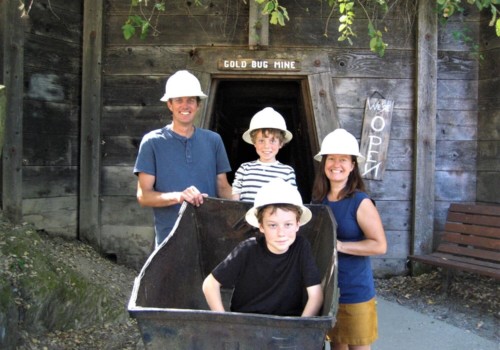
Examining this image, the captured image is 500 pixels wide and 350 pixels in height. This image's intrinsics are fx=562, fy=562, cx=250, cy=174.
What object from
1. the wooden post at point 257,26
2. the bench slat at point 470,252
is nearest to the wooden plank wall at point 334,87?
the wooden post at point 257,26

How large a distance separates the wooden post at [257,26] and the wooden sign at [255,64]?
0.18 m

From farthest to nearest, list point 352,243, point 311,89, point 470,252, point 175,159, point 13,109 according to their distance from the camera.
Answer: point 311,89, point 470,252, point 13,109, point 175,159, point 352,243

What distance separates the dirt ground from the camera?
4277 mm

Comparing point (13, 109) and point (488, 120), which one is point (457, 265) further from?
point (13, 109)

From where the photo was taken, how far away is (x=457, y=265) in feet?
17.0

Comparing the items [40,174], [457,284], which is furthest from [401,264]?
[40,174]

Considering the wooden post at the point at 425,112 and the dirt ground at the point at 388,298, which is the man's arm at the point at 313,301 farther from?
the wooden post at the point at 425,112

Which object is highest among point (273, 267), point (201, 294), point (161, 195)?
point (161, 195)

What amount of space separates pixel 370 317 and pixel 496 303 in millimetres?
2837

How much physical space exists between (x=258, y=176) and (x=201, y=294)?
0.77 meters

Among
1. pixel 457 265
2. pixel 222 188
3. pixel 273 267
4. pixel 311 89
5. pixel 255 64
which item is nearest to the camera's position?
pixel 273 267

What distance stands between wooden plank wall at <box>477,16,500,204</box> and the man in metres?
3.58

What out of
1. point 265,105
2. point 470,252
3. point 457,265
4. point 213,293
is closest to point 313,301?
point 213,293

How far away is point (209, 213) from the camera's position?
3359mm
